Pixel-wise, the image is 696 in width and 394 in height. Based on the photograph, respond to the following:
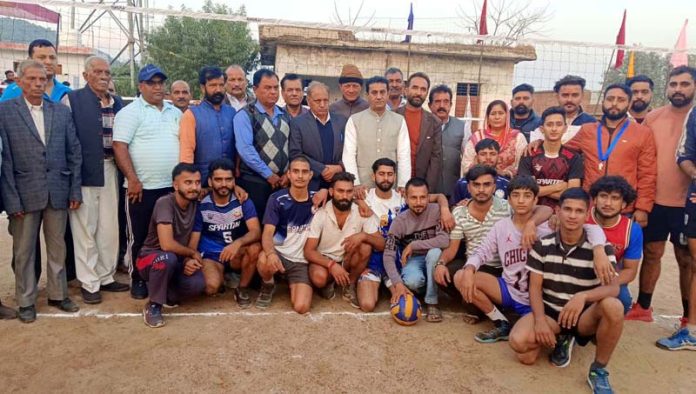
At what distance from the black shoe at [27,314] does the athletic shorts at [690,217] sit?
Answer: 16.8 feet

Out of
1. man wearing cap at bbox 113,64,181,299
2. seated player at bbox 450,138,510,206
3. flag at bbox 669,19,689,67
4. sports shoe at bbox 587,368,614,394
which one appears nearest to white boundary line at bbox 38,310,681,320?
man wearing cap at bbox 113,64,181,299

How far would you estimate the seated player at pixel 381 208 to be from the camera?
432 cm

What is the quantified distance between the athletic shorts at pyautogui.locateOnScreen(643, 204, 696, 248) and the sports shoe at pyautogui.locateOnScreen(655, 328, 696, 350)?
697 mm

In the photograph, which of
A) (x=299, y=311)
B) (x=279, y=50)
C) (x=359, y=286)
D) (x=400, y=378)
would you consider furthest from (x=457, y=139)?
(x=279, y=50)

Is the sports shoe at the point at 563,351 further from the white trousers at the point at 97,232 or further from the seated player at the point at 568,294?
the white trousers at the point at 97,232

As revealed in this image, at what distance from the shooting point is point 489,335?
3.70 metres

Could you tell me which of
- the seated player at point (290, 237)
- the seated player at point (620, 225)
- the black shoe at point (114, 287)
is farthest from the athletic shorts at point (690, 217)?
the black shoe at point (114, 287)

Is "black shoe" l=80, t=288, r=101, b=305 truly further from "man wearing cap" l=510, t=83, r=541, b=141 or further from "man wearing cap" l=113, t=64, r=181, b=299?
"man wearing cap" l=510, t=83, r=541, b=141

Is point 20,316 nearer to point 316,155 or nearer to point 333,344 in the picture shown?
point 333,344

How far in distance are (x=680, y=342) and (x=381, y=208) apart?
2549 millimetres

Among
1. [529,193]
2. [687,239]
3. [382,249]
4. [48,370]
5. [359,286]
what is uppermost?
[529,193]

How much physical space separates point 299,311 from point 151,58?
19452mm

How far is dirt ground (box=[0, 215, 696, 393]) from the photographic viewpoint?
3029mm

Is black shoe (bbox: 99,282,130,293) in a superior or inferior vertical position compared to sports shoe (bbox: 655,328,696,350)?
inferior
